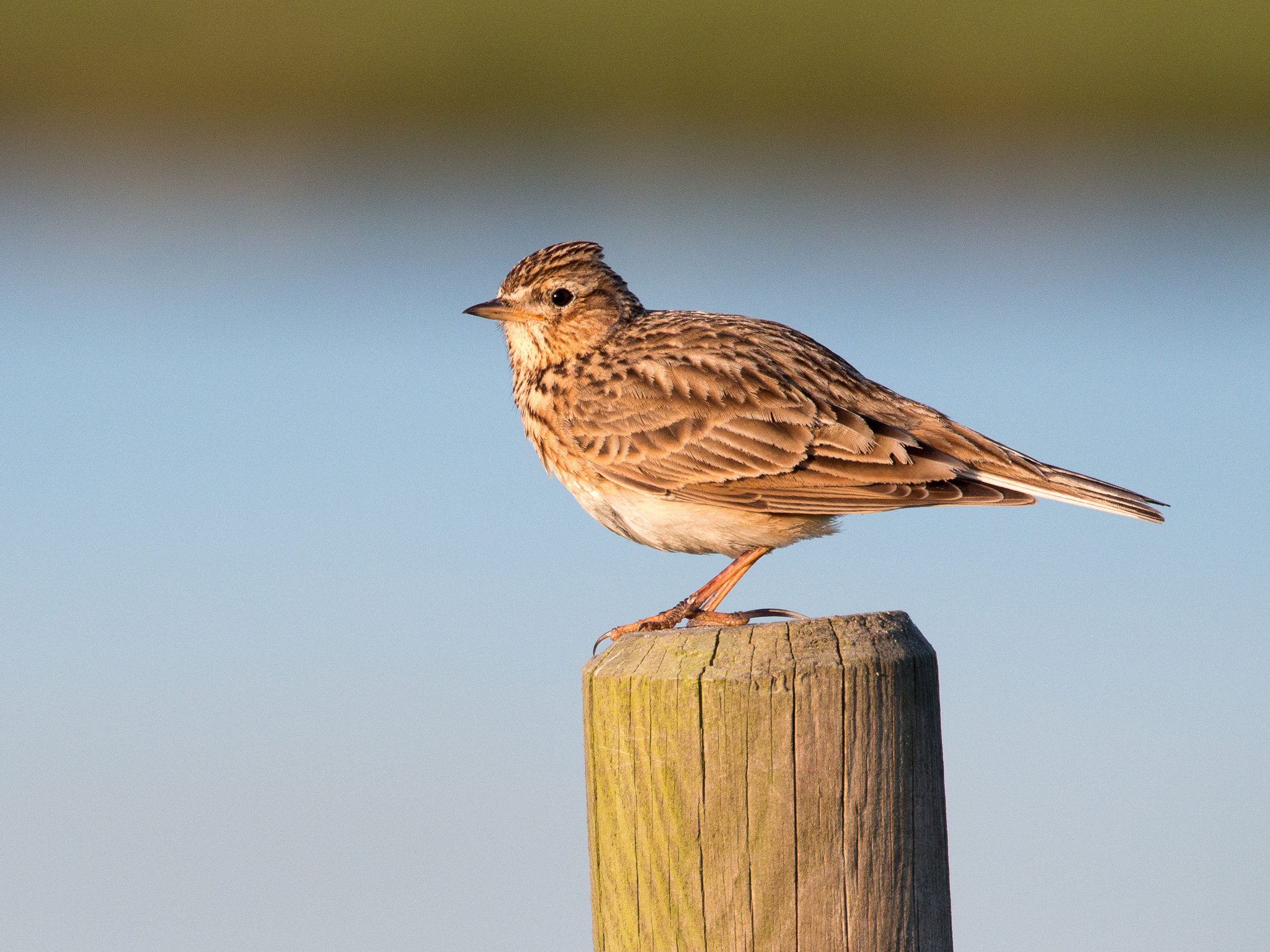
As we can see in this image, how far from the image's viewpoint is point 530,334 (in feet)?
24.1

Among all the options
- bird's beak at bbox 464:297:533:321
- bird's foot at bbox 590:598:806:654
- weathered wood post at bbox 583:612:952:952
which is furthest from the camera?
bird's beak at bbox 464:297:533:321

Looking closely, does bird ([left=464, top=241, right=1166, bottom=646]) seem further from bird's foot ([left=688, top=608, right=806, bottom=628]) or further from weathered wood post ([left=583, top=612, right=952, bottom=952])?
weathered wood post ([left=583, top=612, right=952, bottom=952])

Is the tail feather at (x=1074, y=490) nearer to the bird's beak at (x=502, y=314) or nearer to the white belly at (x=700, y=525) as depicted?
the white belly at (x=700, y=525)

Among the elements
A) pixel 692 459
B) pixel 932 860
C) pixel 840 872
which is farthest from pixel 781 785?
pixel 692 459

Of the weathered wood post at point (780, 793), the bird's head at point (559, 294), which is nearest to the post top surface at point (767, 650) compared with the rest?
the weathered wood post at point (780, 793)

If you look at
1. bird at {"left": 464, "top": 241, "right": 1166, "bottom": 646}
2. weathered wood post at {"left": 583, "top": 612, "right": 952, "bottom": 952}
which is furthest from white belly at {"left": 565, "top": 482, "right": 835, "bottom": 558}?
weathered wood post at {"left": 583, "top": 612, "right": 952, "bottom": 952}

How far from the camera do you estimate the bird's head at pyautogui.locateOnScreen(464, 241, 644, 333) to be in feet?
24.0

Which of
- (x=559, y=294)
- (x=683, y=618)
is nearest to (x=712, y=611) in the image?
(x=683, y=618)

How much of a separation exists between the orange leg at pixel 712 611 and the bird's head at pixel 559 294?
5.39ft

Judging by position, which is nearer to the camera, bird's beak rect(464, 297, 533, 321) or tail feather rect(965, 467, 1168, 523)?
tail feather rect(965, 467, 1168, 523)

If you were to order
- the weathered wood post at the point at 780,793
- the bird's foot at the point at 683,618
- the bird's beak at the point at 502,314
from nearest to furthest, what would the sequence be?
the weathered wood post at the point at 780,793, the bird's foot at the point at 683,618, the bird's beak at the point at 502,314

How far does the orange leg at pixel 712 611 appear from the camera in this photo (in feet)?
17.1

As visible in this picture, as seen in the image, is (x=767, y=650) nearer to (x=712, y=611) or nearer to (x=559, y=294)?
(x=712, y=611)

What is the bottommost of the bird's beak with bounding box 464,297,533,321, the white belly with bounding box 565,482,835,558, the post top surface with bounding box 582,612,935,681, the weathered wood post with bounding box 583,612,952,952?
the weathered wood post with bounding box 583,612,952,952
